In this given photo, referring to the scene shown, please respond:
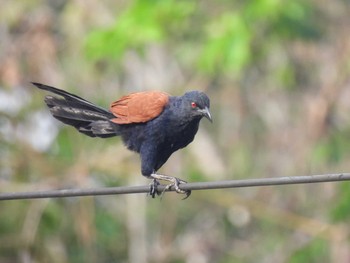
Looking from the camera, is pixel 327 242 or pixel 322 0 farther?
pixel 322 0

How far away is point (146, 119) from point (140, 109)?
0.23ft

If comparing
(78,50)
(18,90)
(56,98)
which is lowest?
(56,98)

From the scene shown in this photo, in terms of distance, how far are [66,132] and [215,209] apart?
4.10 meters

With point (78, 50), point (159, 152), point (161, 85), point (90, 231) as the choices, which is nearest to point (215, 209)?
point (161, 85)

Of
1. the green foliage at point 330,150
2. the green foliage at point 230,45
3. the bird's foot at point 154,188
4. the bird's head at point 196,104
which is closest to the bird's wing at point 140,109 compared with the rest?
the bird's head at point 196,104

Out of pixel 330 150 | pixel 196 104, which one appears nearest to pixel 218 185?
pixel 196 104

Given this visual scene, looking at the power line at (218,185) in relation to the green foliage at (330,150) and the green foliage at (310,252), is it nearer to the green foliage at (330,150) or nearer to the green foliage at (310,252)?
the green foliage at (310,252)

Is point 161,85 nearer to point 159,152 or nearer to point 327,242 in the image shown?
point 327,242

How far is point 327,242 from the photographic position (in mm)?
9773

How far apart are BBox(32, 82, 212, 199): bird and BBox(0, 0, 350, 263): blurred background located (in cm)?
294

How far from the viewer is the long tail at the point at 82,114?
5617mm

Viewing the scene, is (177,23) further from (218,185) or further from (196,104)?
(218,185)

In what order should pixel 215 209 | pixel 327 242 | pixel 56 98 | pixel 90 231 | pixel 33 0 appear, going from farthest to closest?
pixel 215 209, pixel 33 0, pixel 327 242, pixel 90 231, pixel 56 98

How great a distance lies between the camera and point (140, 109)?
577 centimetres
